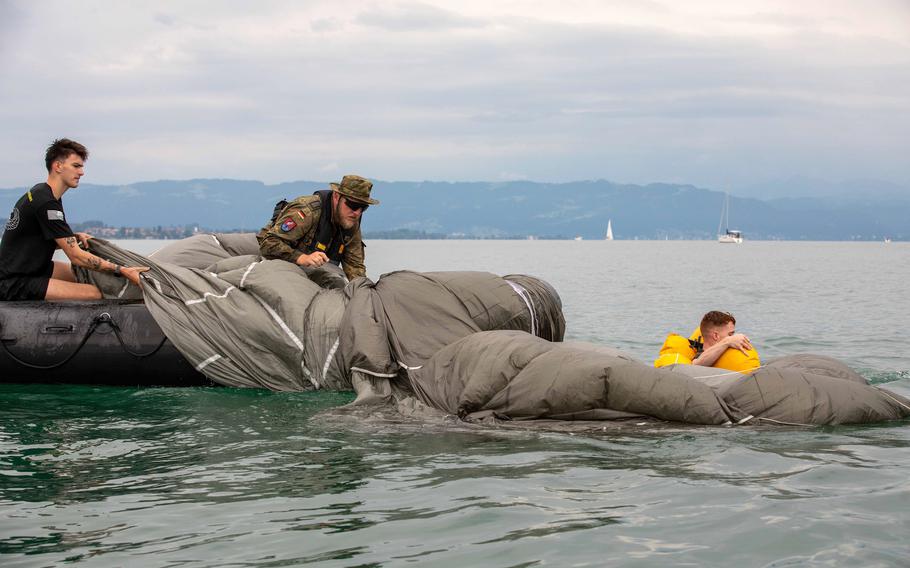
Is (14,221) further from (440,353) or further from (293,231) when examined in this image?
A: (440,353)

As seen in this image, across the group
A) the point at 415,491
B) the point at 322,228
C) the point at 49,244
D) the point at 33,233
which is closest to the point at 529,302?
the point at 322,228

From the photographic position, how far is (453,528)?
5.22m

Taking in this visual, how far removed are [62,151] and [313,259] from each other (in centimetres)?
264

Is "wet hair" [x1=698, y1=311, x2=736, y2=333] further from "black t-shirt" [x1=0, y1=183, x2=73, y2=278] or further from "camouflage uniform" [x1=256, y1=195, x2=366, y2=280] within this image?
"black t-shirt" [x1=0, y1=183, x2=73, y2=278]

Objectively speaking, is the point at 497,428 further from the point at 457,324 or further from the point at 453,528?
the point at 453,528

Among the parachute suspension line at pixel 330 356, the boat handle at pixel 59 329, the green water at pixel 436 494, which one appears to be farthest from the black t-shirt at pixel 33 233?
the parachute suspension line at pixel 330 356

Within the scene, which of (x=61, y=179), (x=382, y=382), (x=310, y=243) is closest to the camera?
(x=382, y=382)

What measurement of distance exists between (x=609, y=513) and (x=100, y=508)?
9.66 ft

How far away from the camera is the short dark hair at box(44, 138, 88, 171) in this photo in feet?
30.3

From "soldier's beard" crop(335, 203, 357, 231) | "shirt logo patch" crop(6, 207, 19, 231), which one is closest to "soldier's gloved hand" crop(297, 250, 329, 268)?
"soldier's beard" crop(335, 203, 357, 231)

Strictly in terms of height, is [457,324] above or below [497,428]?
above

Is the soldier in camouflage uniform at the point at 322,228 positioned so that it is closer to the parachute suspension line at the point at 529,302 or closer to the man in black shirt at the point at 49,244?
the man in black shirt at the point at 49,244

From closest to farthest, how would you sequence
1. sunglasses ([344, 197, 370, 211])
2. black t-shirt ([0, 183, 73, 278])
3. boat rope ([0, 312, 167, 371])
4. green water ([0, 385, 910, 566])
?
green water ([0, 385, 910, 566]) < black t-shirt ([0, 183, 73, 278]) < boat rope ([0, 312, 167, 371]) < sunglasses ([344, 197, 370, 211])

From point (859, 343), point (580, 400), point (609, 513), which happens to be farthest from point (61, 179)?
point (859, 343)
